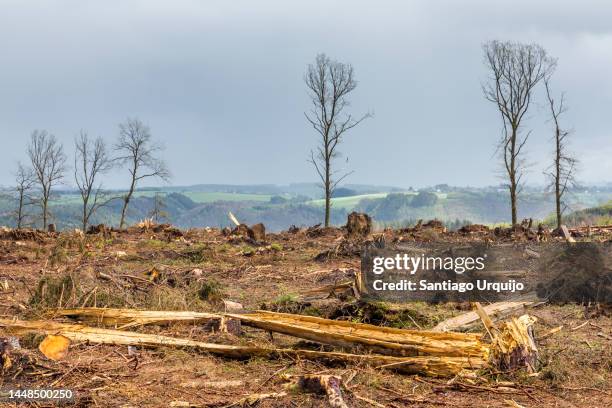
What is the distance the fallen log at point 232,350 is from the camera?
7.18 meters

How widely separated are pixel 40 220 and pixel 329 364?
43.6m

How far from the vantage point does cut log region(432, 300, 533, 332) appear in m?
9.18

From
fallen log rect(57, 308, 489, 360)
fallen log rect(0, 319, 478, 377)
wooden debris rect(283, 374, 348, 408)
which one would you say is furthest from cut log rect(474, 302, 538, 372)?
wooden debris rect(283, 374, 348, 408)

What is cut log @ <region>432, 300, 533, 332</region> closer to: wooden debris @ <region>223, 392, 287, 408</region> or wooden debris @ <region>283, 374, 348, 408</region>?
wooden debris @ <region>283, 374, 348, 408</region>

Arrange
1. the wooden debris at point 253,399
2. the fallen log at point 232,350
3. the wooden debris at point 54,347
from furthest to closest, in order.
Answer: the wooden debris at point 54,347
the fallen log at point 232,350
the wooden debris at point 253,399

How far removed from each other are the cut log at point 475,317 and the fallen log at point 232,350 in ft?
5.85

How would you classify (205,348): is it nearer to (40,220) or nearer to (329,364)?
(329,364)

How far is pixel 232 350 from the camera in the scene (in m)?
7.85

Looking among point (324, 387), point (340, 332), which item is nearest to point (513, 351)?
point (340, 332)

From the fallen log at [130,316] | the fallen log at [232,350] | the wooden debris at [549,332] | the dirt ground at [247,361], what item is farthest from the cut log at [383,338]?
the wooden debris at [549,332]

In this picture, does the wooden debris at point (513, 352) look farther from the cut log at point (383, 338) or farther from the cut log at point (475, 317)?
the cut log at point (475, 317)

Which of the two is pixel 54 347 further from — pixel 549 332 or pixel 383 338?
pixel 549 332

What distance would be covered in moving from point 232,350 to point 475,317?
398 cm

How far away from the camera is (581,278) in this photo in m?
12.2
